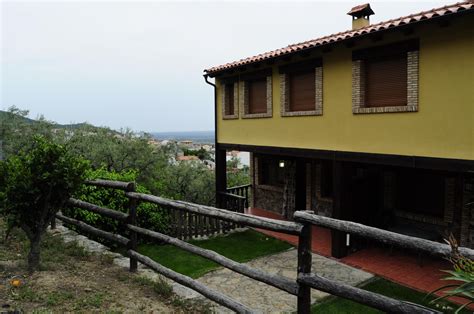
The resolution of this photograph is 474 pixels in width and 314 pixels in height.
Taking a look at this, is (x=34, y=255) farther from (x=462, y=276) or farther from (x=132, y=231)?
(x=462, y=276)

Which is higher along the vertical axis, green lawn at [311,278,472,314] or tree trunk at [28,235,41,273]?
tree trunk at [28,235,41,273]

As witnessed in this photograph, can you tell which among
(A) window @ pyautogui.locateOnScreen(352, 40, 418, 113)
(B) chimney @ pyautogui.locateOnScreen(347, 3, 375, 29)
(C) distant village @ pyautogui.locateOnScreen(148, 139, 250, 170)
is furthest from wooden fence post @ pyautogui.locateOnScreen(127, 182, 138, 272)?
(B) chimney @ pyautogui.locateOnScreen(347, 3, 375, 29)

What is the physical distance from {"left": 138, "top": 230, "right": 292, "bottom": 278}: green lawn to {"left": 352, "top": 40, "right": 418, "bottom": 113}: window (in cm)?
445

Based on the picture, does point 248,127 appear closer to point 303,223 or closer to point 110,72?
point 303,223

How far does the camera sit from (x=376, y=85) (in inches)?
336

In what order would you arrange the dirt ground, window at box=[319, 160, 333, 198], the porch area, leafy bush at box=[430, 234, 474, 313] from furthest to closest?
window at box=[319, 160, 333, 198]
the porch area
the dirt ground
leafy bush at box=[430, 234, 474, 313]

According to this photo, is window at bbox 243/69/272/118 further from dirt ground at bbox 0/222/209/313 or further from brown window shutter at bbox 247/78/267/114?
dirt ground at bbox 0/222/209/313

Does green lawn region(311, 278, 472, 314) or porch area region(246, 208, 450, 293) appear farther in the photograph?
porch area region(246, 208, 450, 293)

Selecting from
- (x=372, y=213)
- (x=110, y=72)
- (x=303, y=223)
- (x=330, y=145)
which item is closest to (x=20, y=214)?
(x=303, y=223)

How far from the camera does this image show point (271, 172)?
1546 cm

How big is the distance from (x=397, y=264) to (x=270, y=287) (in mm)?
3606

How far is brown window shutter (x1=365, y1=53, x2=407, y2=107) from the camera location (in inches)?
315

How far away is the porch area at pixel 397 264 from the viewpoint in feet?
25.6

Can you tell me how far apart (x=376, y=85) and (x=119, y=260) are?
269 inches
